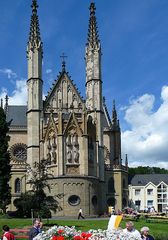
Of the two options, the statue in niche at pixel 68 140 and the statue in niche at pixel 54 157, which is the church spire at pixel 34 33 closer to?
the statue in niche at pixel 68 140

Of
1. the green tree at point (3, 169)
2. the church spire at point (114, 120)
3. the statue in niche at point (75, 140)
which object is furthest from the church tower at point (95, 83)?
the green tree at point (3, 169)

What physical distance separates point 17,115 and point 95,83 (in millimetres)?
16839

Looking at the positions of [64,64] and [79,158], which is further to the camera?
[64,64]

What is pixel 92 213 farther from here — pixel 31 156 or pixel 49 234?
pixel 49 234

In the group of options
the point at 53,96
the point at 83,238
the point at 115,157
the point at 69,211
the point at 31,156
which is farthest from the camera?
the point at 115,157

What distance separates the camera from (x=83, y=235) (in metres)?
13.3

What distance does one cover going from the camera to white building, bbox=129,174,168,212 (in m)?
106

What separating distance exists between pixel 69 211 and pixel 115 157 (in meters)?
20.9

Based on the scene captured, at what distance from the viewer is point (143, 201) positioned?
107 m

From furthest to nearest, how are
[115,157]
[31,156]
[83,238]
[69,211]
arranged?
[115,157] → [31,156] → [69,211] → [83,238]

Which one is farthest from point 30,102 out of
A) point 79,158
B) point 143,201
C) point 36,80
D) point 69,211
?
point 143,201

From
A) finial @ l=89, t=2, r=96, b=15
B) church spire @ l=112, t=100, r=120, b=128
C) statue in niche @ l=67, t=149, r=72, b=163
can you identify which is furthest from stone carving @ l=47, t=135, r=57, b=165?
finial @ l=89, t=2, r=96, b=15

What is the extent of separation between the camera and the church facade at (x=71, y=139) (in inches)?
2297

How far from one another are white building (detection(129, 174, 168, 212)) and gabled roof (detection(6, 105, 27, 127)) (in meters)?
38.6
